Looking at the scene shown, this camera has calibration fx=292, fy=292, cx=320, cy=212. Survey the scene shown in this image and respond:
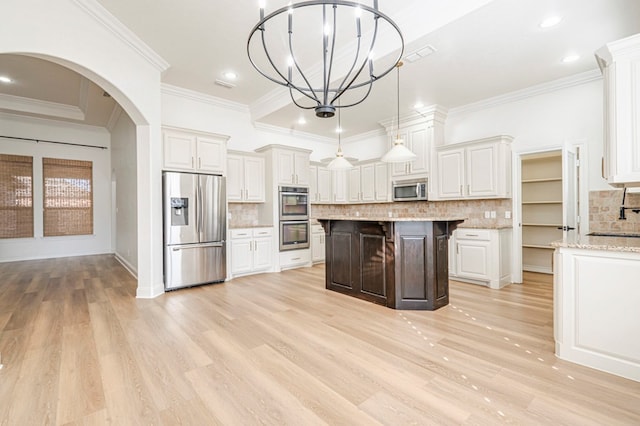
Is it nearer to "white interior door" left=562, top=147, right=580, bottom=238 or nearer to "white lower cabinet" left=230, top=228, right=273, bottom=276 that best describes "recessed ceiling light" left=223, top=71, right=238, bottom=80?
"white lower cabinet" left=230, top=228, right=273, bottom=276

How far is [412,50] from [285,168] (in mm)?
3122

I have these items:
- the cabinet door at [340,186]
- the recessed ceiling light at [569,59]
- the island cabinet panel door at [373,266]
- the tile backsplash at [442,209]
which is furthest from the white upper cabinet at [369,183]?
the recessed ceiling light at [569,59]

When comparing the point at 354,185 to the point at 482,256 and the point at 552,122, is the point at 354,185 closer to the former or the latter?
the point at 482,256

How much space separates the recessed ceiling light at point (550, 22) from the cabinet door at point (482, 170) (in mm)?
1846

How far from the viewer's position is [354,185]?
22.2 feet

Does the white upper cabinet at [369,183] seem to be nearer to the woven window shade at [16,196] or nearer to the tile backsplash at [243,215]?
the tile backsplash at [243,215]

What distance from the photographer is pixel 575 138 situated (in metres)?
4.15

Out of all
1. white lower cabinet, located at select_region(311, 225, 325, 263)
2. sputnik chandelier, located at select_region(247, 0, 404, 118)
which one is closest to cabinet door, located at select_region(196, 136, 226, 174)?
sputnik chandelier, located at select_region(247, 0, 404, 118)

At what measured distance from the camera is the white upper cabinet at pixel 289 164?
558cm

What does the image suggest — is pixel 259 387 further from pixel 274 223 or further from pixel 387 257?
pixel 274 223

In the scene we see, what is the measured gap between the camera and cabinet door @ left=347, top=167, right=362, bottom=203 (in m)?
6.63

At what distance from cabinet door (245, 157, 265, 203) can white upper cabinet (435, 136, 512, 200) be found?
3.24 meters

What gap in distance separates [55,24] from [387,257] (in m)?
4.10

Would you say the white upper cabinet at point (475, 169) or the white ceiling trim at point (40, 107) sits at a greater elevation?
the white ceiling trim at point (40, 107)
